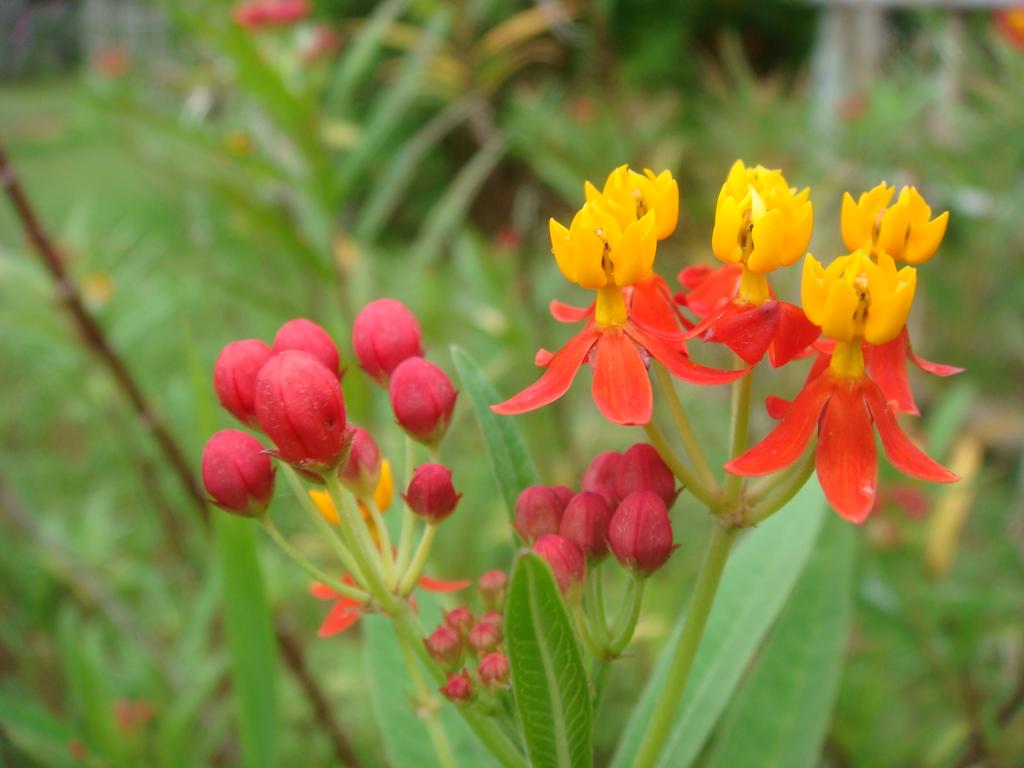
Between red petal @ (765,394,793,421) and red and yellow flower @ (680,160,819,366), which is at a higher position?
red and yellow flower @ (680,160,819,366)

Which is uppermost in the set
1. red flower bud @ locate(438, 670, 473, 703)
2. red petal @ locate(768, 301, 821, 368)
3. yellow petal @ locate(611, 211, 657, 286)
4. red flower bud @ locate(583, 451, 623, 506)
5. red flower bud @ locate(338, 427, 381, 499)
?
yellow petal @ locate(611, 211, 657, 286)

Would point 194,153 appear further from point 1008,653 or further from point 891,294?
→ point 1008,653

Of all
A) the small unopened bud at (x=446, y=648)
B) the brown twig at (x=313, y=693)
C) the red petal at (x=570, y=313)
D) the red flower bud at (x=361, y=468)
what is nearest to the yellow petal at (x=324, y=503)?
the red flower bud at (x=361, y=468)

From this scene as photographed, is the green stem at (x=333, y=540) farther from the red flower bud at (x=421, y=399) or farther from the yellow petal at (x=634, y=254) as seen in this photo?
the yellow petal at (x=634, y=254)

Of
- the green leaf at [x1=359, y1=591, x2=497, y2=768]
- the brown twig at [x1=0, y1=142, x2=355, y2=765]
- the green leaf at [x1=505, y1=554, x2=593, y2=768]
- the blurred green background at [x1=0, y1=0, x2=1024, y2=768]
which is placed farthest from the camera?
the blurred green background at [x1=0, y1=0, x2=1024, y2=768]

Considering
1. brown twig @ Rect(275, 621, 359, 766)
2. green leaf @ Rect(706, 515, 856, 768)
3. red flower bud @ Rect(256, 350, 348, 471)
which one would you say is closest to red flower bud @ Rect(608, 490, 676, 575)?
red flower bud @ Rect(256, 350, 348, 471)

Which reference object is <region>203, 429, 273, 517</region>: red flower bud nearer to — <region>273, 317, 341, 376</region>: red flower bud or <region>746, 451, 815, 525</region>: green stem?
<region>273, 317, 341, 376</region>: red flower bud

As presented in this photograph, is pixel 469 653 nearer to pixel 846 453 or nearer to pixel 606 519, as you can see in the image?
pixel 606 519
